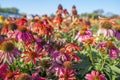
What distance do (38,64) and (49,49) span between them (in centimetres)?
17

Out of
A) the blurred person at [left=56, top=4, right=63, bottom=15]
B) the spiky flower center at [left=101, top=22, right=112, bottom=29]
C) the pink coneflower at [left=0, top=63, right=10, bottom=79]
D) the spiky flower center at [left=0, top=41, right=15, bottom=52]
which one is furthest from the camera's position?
the blurred person at [left=56, top=4, right=63, bottom=15]

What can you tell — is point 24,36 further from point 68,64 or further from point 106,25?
point 106,25

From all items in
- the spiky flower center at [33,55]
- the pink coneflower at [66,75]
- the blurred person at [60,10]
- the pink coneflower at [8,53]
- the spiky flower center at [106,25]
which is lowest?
the pink coneflower at [66,75]

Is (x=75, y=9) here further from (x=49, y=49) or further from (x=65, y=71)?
(x=65, y=71)

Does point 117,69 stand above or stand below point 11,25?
below

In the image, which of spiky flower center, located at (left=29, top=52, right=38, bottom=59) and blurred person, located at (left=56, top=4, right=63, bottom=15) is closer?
spiky flower center, located at (left=29, top=52, right=38, bottom=59)

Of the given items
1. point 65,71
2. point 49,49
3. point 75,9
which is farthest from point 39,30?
point 75,9

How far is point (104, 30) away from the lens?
2164 millimetres

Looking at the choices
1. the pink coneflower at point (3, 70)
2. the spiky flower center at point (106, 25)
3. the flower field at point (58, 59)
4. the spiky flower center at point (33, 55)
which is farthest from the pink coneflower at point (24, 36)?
the spiky flower center at point (106, 25)

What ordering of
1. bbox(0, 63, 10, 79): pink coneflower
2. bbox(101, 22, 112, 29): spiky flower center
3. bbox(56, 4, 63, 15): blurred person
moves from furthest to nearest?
1. bbox(56, 4, 63, 15): blurred person
2. bbox(101, 22, 112, 29): spiky flower center
3. bbox(0, 63, 10, 79): pink coneflower

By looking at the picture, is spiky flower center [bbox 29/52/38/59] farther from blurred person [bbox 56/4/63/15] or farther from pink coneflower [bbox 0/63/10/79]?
blurred person [bbox 56/4/63/15]

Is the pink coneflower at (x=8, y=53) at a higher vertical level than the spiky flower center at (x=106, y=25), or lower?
lower

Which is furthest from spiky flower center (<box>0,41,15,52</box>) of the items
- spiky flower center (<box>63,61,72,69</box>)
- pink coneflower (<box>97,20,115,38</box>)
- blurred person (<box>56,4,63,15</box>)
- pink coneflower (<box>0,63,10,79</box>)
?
blurred person (<box>56,4,63,15</box>)

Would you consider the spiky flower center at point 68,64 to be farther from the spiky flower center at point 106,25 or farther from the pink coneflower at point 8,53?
the spiky flower center at point 106,25
